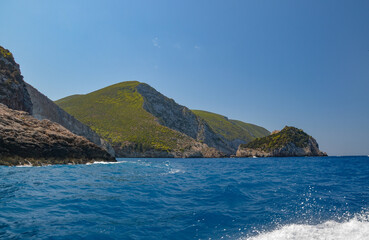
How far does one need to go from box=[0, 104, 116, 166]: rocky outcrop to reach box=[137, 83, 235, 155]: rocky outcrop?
120 metres

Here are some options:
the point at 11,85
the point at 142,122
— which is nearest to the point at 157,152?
the point at 142,122

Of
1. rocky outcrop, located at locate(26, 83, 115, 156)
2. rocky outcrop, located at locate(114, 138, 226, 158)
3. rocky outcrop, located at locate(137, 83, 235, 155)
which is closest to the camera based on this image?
rocky outcrop, located at locate(26, 83, 115, 156)

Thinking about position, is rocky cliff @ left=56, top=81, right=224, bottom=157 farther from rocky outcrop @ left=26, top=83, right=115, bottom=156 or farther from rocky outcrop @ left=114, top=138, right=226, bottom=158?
rocky outcrop @ left=26, top=83, right=115, bottom=156

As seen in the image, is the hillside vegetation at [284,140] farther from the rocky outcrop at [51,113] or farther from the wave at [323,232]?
the wave at [323,232]

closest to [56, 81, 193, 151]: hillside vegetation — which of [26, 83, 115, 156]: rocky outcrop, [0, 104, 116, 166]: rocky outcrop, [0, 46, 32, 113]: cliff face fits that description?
[26, 83, 115, 156]: rocky outcrop

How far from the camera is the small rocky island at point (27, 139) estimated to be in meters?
30.0

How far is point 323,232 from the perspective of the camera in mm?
7078

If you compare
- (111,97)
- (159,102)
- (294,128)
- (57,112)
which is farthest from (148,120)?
(294,128)

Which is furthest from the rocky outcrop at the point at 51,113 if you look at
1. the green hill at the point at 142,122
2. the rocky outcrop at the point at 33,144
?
the rocky outcrop at the point at 33,144

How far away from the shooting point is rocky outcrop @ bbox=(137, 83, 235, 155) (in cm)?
16962

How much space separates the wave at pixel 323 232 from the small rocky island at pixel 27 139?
3321 cm

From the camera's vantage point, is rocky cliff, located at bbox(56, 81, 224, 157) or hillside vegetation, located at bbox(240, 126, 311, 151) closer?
rocky cliff, located at bbox(56, 81, 224, 157)

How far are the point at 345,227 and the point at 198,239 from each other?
557cm

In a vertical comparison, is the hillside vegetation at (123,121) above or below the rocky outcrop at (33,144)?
above
